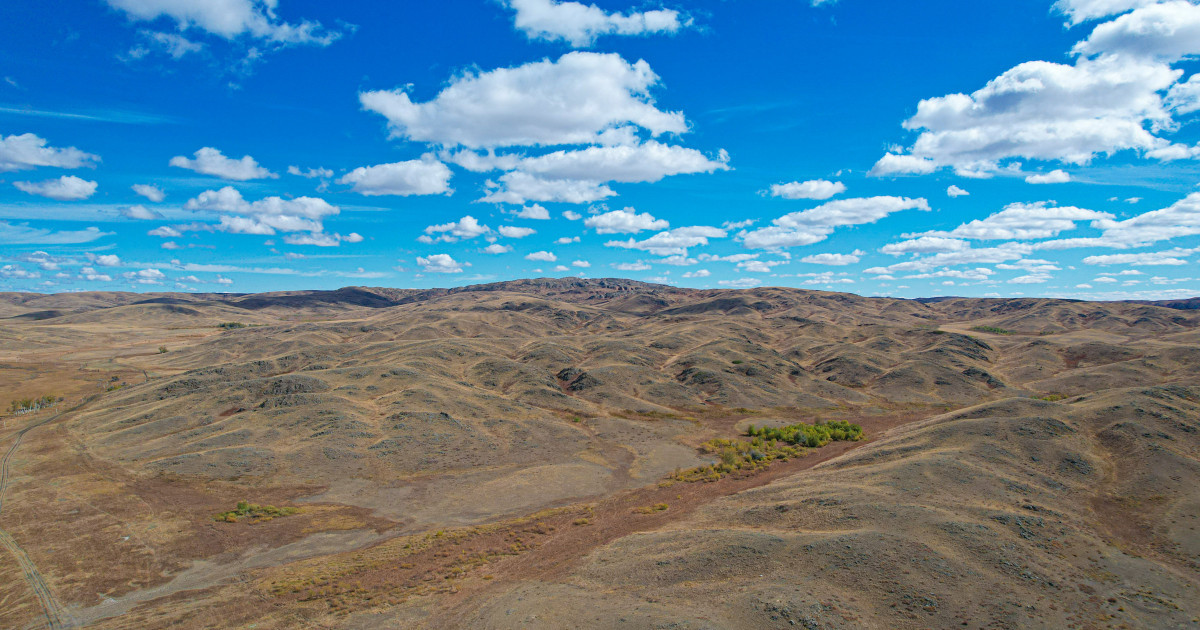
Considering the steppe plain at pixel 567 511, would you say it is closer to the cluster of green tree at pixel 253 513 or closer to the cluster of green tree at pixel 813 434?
the cluster of green tree at pixel 253 513

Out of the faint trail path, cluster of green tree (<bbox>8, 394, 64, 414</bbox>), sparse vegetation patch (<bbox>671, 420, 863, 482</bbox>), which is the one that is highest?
cluster of green tree (<bbox>8, 394, 64, 414</bbox>)

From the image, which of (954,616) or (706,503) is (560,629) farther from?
(706,503)

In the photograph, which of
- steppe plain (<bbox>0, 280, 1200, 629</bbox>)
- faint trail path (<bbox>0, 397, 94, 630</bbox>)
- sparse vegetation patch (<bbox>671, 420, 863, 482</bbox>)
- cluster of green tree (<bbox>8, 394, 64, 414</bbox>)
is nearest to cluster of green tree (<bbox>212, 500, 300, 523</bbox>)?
steppe plain (<bbox>0, 280, 1200, 629</bbox>)

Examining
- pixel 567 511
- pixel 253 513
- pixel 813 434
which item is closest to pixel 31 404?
pixel 253 513

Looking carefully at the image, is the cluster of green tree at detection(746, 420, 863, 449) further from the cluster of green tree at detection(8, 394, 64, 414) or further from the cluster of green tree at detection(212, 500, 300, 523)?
the cluster of green tree at detection(8, 394, 64, 414)

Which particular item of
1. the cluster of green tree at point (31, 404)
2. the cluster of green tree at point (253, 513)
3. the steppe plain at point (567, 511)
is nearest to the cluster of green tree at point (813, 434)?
the steppe plain at point (567, 511)

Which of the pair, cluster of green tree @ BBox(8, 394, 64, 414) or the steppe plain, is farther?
cluster of green tree @ BBox(8, 394, 64, 414)
